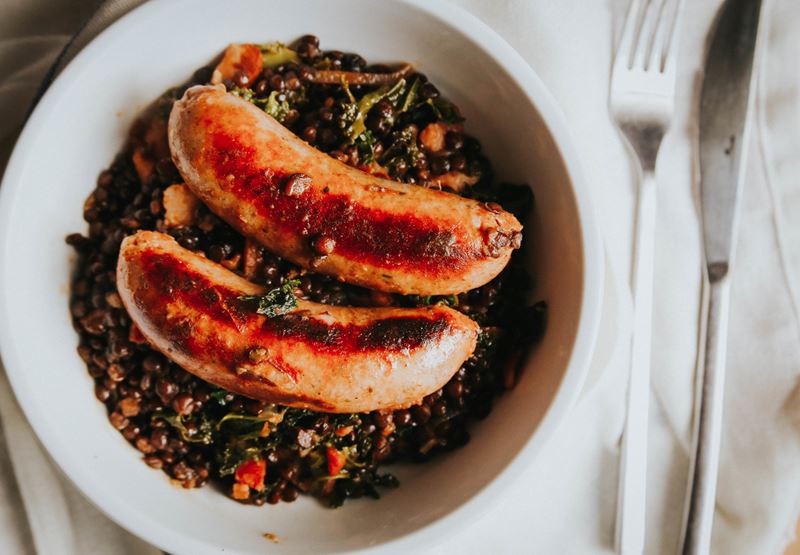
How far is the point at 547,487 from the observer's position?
370 centimetres

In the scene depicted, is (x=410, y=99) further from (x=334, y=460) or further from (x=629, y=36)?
(x=334, y=460)

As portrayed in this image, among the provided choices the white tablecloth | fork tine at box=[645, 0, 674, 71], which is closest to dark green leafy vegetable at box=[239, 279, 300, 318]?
the white tablecloth

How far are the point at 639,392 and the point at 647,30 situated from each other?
6.35 feet

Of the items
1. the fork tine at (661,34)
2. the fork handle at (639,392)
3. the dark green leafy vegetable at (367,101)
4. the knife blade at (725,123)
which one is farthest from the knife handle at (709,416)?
the dark green leafy vegetable at (367,101)

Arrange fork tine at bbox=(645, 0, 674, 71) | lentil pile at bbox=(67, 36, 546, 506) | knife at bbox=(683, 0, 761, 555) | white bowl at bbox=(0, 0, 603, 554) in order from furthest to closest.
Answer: knife at bbox=(683, 0, 761, 555), fork tine at bbox=(645, 0, 674, 71), lentil pile at bbox=(67, 36, 546, 506), white bowl at bbox=(0, 0, 603, 554)

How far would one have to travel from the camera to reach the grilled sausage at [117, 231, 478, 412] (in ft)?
8.13

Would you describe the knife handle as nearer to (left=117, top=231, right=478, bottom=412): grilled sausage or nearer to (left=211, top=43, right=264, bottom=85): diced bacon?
(left=117, top=231, right=478, bottom=412): grilled sausage

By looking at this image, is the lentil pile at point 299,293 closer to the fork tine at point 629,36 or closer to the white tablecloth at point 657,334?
the white tablecloth at point 657,334

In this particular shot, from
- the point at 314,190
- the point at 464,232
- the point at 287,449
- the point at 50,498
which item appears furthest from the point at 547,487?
the point at 50,498

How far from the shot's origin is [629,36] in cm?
367

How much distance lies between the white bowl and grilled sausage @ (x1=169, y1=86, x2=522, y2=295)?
1.46ft

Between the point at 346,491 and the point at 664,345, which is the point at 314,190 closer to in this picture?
the point at 346,491

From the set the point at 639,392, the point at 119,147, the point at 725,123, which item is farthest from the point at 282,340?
the point at 725,123

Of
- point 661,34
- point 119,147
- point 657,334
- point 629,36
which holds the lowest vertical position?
point 119,147
